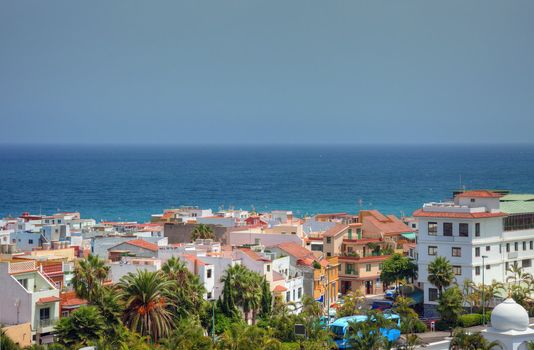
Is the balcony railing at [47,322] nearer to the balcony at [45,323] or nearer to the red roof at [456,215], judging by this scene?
the balcony at [45,323]

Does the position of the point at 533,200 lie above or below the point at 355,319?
above

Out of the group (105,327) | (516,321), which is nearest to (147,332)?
(105,327)

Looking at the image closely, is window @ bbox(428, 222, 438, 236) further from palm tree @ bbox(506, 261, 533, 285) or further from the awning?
the awning

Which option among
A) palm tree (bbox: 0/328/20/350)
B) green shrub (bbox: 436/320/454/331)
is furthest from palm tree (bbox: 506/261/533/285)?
palm tree (bbox: 0/328/20/350)

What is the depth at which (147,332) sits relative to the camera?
167 ft

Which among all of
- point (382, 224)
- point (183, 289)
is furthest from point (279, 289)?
point (382, 224)

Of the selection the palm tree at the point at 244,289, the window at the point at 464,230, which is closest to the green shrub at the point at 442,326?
the window at the point at 464,230

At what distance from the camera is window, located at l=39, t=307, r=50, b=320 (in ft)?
175

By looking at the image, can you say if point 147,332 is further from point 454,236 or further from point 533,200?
point 533,200

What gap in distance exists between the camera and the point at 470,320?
6003 cm

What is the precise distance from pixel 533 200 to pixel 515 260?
23.7ft

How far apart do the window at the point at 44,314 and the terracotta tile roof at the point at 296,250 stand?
2269 centimetres

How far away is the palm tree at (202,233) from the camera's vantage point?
262ft

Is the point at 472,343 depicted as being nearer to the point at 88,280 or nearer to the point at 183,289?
the point at 183,289
